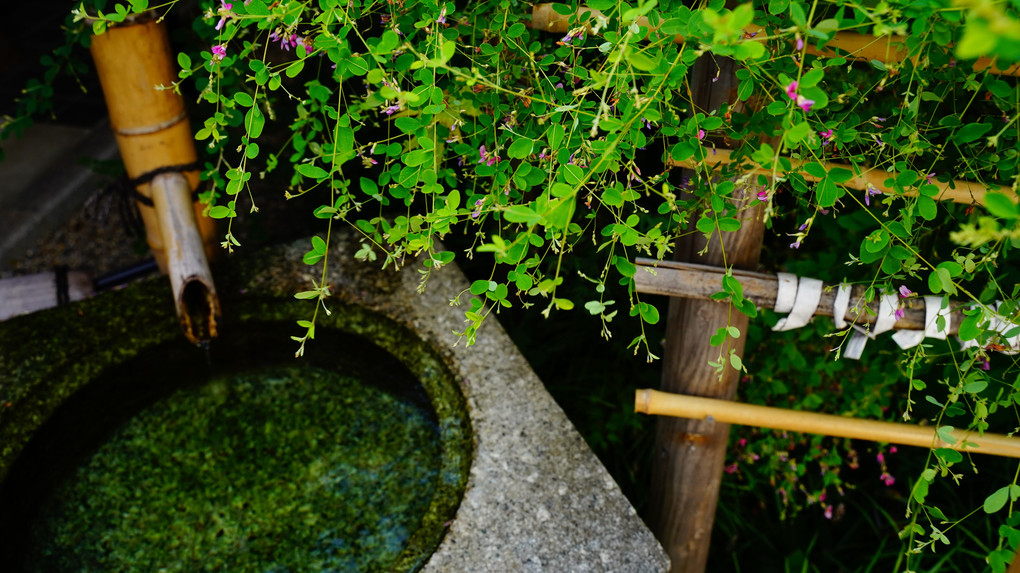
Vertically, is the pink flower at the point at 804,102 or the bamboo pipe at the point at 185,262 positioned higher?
the pink flower at the point at 804,102

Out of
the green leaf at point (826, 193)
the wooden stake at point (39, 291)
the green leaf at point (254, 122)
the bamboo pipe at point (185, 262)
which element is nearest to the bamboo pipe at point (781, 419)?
the green leaf at point (826, 193)

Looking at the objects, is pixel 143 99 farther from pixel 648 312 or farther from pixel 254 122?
pixel 648 312

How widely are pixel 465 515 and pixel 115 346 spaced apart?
1.13 metres

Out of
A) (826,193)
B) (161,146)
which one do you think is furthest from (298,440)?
(826,193)

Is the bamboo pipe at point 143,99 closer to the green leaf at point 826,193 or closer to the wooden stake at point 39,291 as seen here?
the wooden stake at point 39,291

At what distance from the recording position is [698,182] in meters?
1.35

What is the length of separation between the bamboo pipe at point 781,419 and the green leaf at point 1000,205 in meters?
1.09

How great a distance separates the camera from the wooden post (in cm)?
154

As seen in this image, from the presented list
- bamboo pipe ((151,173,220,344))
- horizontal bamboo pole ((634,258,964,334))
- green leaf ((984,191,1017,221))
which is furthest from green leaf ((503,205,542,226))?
bamboo pipe ((151,173,220,344))

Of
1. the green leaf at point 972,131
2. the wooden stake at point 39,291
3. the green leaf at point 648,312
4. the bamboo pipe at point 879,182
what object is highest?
the green leaf at point 972,131

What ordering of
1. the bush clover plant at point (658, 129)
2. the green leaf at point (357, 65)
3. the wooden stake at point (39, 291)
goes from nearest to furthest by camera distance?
the bush clover plant at point (658, 129), the green leaf at point (357, 65), the wooden stake at point (39, 291)

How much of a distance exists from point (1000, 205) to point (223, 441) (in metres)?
2.00

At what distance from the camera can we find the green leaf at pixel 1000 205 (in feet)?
2.10

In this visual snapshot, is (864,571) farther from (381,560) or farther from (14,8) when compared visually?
(14,8)
